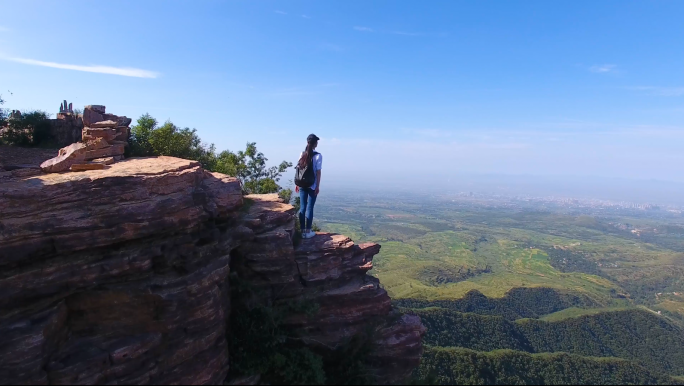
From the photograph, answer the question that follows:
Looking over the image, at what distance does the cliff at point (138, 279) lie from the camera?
8.73 meters

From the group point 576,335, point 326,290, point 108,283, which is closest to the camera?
point 108,283

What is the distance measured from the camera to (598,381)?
34281mm

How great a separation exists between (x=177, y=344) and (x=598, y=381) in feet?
137

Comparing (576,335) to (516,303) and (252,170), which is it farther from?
(252,170)

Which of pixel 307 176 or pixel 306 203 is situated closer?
pixel 307 176

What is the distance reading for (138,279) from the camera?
32.2 feet

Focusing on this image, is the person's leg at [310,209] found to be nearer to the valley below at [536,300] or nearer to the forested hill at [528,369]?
the valley below at [536,300]

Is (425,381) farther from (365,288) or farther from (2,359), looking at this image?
(2,359)

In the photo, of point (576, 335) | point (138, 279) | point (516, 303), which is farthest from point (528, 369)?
point (516, 303)

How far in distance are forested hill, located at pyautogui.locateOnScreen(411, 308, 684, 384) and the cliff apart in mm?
18452

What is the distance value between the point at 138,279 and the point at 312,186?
6.44 meters

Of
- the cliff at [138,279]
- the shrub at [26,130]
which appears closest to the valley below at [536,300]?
the cliff at [138,279]

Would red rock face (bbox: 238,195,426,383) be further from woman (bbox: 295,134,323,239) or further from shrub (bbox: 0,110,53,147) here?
shrub (bbox: 0,110,53,147)

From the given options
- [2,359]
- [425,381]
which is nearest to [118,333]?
[2,359]
